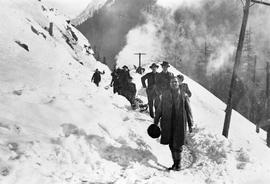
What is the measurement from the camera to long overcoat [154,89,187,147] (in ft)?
21.4

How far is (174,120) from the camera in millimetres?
6574

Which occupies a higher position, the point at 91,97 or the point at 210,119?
the point at 91,97

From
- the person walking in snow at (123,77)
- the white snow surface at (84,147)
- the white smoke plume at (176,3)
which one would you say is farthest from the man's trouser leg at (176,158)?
the white smoke plume at (176,3)

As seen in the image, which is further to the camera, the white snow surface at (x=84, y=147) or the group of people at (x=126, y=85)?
the group of people at (x=126, y=85)

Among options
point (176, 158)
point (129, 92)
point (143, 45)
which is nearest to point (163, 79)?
point (129, 92)

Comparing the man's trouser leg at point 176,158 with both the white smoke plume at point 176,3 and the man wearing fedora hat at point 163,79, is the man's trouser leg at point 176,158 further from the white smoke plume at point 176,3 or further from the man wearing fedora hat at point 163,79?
the white smoke plume at point 176,3

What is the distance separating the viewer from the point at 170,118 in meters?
6.59

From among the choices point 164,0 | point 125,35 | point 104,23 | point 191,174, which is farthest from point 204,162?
point 164,0

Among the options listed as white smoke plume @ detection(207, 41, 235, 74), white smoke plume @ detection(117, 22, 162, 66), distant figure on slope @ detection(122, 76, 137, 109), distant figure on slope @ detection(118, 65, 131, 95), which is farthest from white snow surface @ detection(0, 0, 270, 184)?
white smoke plume @ detection(117, 22, 162, 66)

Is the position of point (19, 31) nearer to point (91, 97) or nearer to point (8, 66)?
point (8, 66)

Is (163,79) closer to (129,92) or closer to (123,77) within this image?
(129,92)

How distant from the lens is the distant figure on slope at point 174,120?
6512mm

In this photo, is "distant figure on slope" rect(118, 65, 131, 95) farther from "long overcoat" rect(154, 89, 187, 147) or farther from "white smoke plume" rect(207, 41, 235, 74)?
"white smoke plume" rect(207, 41, 235, 74)

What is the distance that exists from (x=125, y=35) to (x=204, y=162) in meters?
94.8
